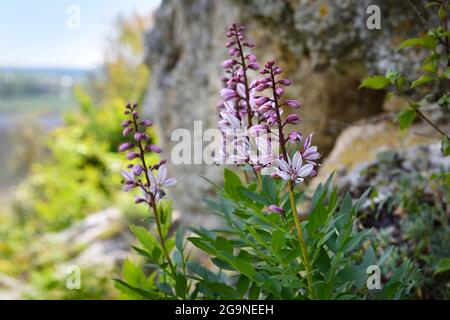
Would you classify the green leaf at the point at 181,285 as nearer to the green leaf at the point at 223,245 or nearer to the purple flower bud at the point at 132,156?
the green leaf at the point at 223,245

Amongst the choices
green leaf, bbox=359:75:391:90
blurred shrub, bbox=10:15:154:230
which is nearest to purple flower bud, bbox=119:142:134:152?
green leaf, bbox=359:75:391:90

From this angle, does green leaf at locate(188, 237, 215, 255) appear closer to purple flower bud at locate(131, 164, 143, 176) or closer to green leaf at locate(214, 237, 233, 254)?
green leaf at locate(214, 237, 233, 254)

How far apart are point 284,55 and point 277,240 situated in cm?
194

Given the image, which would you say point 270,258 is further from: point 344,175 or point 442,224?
point 344,175

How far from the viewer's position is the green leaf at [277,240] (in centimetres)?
123

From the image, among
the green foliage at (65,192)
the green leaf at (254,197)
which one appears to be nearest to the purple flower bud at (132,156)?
the green leaf at (254,197)

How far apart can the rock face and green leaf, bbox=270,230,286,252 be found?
4.00 ft

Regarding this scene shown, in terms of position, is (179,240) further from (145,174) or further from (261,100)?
(261,100)

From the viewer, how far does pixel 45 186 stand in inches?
305

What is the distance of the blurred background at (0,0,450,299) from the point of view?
84.7 inches

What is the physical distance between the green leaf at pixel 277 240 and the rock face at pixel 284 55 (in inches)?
48.0

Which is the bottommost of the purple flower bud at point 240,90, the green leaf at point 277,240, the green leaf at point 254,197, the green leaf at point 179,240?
the green leaf at point 179,240

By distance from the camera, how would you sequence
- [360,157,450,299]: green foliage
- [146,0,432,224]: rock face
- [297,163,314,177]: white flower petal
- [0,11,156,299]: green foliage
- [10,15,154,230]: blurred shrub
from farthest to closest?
[10,15,154,230]: blurred shrub, [0,11,156,299]: green foliage, [146,0,432,224]: rock face, [360,157,450,299]: green foliage, [297,163,314,177]: white flower petal
